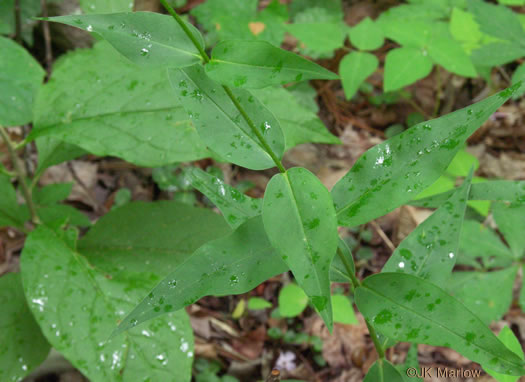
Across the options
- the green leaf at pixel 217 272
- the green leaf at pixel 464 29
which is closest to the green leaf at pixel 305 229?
the green leaf at pixel 217 272

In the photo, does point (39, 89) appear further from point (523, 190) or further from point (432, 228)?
point (523, 190)

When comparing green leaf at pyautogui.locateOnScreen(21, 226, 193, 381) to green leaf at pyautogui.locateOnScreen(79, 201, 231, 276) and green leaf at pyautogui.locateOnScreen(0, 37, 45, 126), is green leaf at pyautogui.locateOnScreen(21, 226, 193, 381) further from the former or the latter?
green leaf at pyautogui.locateOnScreen(0, 37, 45, 126)

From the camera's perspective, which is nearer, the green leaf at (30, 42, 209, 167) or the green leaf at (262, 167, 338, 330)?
the green leaf at (262, 167, 338, 330)

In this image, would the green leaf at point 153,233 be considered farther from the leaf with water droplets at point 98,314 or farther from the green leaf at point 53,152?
the green leaf at point 53,152

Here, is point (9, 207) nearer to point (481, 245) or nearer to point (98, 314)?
point (98, 314)

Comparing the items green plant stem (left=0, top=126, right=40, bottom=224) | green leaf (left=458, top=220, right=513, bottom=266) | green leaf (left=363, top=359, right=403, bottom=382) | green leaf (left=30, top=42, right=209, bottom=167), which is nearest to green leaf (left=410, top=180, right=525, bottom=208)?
green leaf (left=363, top=359, right=403, bottom=382)

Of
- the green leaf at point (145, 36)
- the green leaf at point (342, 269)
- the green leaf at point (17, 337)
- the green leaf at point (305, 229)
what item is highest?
the green leaf at point (145, 36)
